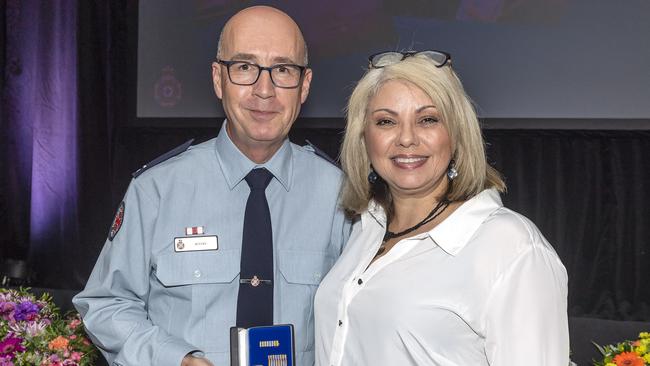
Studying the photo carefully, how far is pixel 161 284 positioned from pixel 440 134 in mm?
738

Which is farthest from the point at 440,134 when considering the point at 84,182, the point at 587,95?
the point at 84,182

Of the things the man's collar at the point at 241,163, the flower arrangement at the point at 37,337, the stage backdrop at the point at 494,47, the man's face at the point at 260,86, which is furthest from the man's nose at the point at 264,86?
the stage backdrop at the point at 494,47

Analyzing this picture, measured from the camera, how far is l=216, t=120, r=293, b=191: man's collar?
6.15 feet

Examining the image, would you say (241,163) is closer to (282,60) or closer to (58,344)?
(282,60)

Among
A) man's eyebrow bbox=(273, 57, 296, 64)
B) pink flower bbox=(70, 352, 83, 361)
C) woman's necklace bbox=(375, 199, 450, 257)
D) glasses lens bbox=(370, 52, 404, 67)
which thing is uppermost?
glasses lens bbox=(370, 52, 404, 67)

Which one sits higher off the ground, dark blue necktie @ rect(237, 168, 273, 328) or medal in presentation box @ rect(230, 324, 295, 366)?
dark blue necktie @ rect(237, 168, 273, 328)

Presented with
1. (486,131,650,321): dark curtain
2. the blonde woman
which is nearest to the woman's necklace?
the blonde woman

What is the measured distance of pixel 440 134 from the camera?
1695 mm

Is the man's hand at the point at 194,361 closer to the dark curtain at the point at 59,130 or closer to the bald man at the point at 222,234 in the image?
the bald man at the point at 222,234

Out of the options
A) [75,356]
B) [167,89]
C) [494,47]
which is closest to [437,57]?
[75,356]

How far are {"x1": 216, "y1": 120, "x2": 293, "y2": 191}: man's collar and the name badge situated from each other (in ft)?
0.45

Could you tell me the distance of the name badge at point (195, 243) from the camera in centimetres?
Result: 182

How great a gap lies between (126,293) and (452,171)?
2.66 ft

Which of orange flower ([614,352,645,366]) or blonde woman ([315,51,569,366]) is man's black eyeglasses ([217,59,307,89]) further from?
orange flower ([614,352,645,366])
